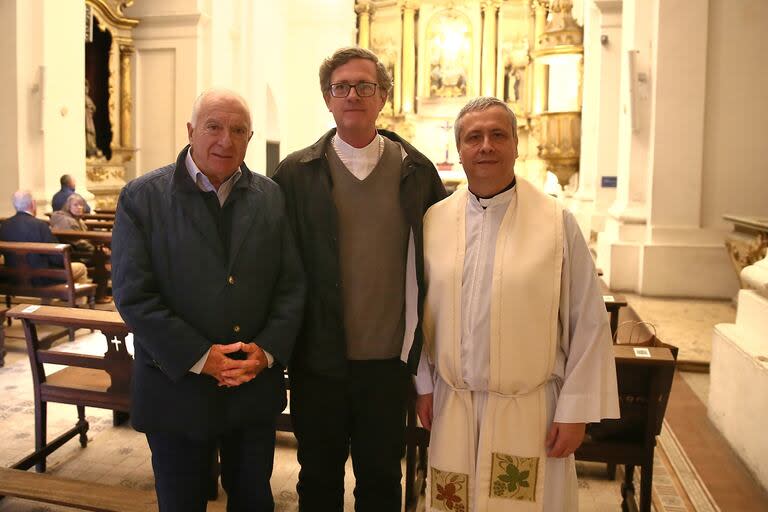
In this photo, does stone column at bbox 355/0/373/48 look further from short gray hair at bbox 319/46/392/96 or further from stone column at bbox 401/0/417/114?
short gray hair at bbox 319/46/392/96

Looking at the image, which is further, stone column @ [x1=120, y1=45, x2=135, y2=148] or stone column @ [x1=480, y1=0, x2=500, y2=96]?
stone column @ [x1=480, y1=0, x2=500, y2=96]

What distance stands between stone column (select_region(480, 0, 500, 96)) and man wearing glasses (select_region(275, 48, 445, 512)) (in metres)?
16.7

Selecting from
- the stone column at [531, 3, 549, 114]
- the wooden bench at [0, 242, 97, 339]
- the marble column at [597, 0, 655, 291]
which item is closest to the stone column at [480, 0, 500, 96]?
the stone column at [531, 3, 549, 114]

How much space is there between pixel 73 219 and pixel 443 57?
13.0 meters

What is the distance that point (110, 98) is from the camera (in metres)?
13.6

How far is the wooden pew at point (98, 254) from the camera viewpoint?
7.10 meters

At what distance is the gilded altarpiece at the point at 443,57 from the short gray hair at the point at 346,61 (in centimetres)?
1608

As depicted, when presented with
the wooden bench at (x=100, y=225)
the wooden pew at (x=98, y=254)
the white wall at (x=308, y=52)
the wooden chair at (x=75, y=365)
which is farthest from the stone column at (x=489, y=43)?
the wooden chair at (x=75, y=365)

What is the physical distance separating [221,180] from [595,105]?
10216mm

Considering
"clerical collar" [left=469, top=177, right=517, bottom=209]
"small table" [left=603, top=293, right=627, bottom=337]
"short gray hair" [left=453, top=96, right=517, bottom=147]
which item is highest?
"short gray hair" [left=453, top=96, right=517, bottom=147]

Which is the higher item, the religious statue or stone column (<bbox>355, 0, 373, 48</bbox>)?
stone column (<bbox>355, 0, 373, 48</bbox>)

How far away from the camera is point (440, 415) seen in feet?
7.12

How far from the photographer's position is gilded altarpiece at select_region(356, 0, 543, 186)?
1838 cm

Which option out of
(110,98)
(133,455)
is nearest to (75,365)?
(133,455)
